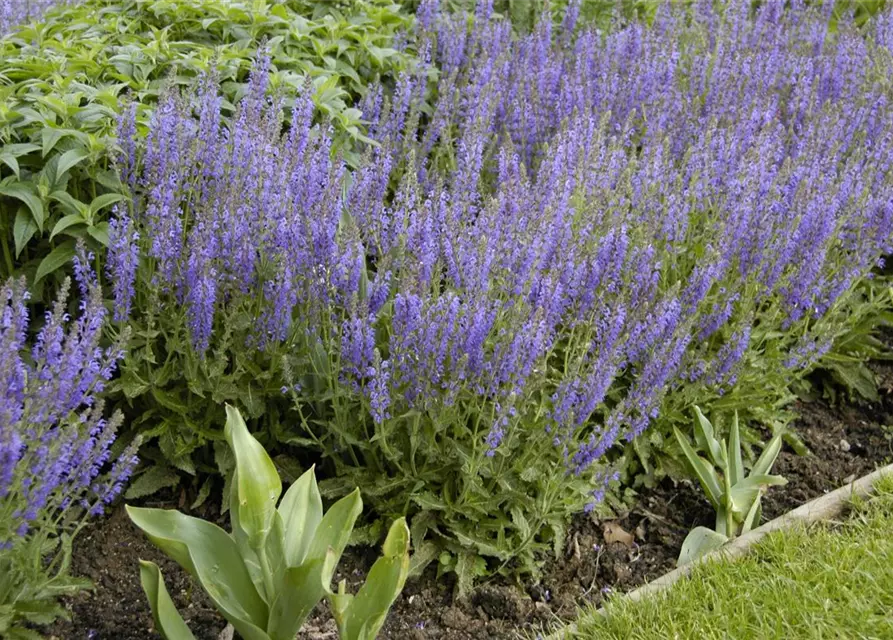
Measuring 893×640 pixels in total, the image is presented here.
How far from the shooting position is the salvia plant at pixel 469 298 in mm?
3348

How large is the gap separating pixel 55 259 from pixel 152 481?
0.89 meters

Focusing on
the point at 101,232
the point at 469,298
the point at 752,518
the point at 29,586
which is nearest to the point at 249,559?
the point at 29,586

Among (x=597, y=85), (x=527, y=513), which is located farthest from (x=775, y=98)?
(x=527, y=513)

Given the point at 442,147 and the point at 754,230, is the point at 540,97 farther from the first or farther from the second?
the point at 754,230

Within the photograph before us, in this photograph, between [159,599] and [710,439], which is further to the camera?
[710,439]

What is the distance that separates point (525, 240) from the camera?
11.3ft

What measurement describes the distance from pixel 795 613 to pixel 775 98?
9.98ft

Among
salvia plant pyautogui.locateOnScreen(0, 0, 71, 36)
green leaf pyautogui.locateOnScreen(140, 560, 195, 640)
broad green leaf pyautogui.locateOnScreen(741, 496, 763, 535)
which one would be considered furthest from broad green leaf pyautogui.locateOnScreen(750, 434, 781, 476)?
salvia plant pyautogui.locateOnScreen(0, 0, 71, 36)

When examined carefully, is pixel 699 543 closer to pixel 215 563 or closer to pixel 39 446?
pixel 215 563

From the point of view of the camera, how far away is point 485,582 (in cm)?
369

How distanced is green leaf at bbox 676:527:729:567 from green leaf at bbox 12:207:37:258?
2715 millimetres

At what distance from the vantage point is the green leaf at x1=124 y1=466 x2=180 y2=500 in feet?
11.9

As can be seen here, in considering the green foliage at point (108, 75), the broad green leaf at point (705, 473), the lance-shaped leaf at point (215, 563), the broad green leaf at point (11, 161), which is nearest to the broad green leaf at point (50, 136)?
the green foliage at point (108, 75)

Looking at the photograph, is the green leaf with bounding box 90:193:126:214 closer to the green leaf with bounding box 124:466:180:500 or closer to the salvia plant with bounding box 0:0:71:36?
the green leaf with bounding box 124:466:180:500
